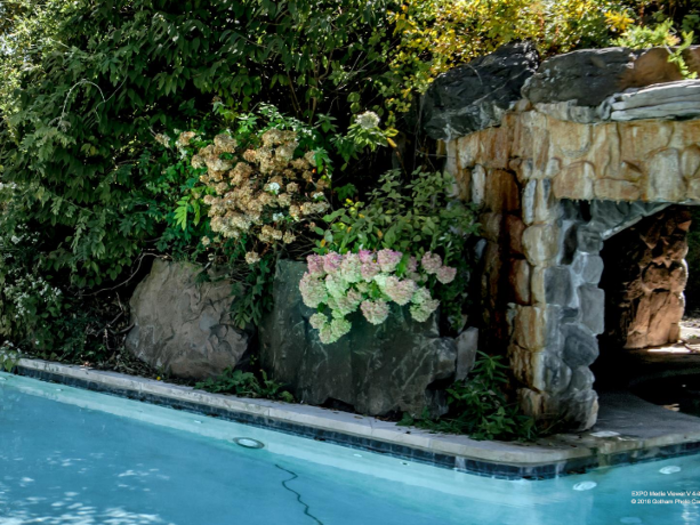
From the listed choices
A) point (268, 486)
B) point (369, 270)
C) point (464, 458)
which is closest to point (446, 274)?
point (369, 270)

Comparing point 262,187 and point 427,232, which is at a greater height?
point 262,187

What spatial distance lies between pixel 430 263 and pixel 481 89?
1.39m

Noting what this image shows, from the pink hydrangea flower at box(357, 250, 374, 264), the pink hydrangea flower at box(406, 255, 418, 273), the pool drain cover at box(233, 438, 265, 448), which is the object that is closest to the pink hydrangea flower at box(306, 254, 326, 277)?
the pink hydrangea flower at box(357, 250, 374, 264)

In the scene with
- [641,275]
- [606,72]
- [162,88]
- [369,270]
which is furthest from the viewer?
[641,275]

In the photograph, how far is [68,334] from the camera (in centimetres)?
873

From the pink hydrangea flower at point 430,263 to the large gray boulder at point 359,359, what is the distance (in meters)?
0.42

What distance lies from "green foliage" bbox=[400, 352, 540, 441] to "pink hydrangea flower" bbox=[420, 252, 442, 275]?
75cm

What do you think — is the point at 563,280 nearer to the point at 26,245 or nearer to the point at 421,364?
the point at 421,364

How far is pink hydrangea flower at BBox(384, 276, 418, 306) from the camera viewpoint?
228 inches

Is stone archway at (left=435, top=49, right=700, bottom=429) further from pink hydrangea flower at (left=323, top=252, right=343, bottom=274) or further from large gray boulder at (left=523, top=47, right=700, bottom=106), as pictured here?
pink hydrangea flower at (left=323, top=252, right=343, bottom=274)

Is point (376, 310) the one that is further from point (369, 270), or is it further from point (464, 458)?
point (464, 458)

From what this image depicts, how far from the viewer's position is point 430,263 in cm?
586

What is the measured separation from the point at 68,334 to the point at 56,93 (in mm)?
2703

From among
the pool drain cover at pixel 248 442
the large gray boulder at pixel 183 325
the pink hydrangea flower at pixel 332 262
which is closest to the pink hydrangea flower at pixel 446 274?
the pink hydrangea flower at pixel 332 262
